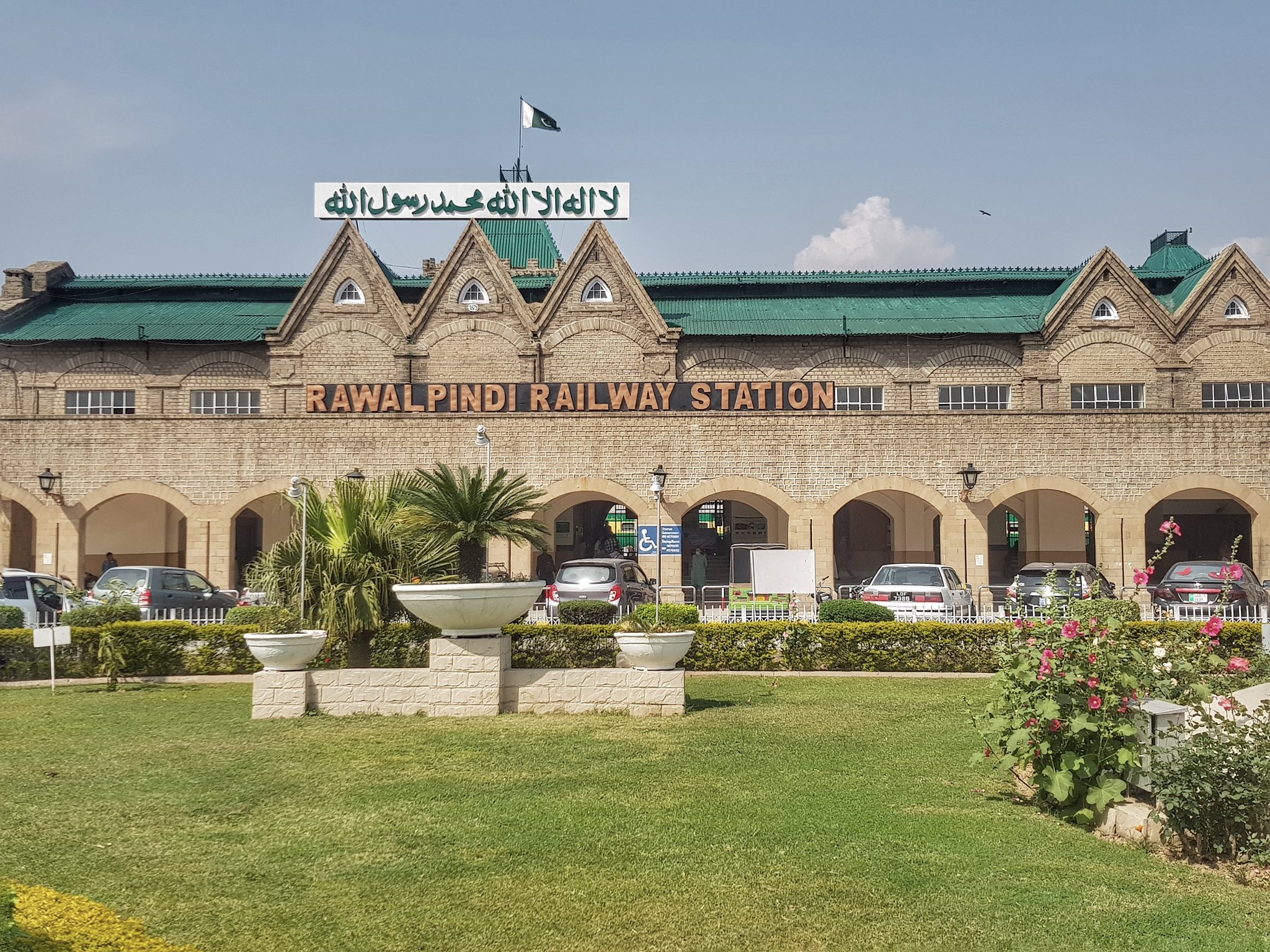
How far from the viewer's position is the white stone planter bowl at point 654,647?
1187 centimetres

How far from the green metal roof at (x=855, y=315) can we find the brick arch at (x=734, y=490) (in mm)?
8308

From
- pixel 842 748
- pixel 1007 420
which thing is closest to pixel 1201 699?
pixel 842 748

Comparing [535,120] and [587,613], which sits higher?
[535,120]

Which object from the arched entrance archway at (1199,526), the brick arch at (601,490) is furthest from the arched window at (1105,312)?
the brick arch at (601,490)

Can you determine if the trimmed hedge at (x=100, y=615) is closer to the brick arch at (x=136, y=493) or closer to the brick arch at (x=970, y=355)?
the brick arch at (x=136, y=493)

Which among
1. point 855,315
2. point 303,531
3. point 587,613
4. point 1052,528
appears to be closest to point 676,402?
point 855,315

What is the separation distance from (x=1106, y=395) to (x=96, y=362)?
33.8 metres

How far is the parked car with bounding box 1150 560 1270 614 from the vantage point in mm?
22250

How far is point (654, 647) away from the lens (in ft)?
39.0

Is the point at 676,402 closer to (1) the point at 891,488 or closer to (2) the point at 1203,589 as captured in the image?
(1) the point at 891,488

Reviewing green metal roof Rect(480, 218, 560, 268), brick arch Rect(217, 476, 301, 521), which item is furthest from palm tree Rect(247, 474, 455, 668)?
green metal roof Rect(480, 218, 560, 268)

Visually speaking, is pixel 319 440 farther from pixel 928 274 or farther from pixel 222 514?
pixel 928 274

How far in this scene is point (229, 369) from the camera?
35.8 metres

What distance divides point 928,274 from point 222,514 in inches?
1010
